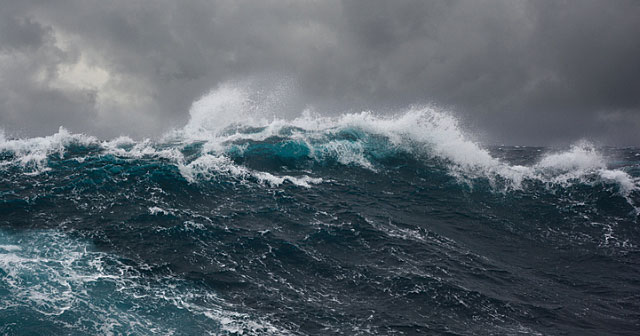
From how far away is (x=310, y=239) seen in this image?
27.5 m

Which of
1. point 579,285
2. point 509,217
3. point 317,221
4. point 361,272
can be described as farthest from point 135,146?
point 579,285

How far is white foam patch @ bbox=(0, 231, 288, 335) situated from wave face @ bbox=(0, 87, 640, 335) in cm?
10

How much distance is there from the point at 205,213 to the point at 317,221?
9203 millimetres

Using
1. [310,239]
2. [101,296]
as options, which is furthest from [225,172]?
[101,296]

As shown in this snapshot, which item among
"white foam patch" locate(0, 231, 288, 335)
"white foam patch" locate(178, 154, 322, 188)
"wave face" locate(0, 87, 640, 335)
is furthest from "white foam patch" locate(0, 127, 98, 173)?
"white foam patch" locate(0, 231, 288, 335)

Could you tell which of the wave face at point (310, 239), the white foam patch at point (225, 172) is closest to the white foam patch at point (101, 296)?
the wave face at point (310, 239)

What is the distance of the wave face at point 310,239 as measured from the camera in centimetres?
1855

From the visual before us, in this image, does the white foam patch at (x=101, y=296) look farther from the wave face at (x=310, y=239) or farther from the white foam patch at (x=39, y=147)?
the white foam patch at (x=39, y=147)

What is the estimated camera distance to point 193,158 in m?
42.6

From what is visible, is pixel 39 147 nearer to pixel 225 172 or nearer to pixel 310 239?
pixel 225 172

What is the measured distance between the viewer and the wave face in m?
18.5

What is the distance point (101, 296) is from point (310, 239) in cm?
1359

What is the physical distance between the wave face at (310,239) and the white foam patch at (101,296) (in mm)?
99

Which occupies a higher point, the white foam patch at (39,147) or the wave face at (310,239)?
the white foam patch at (39,147)
